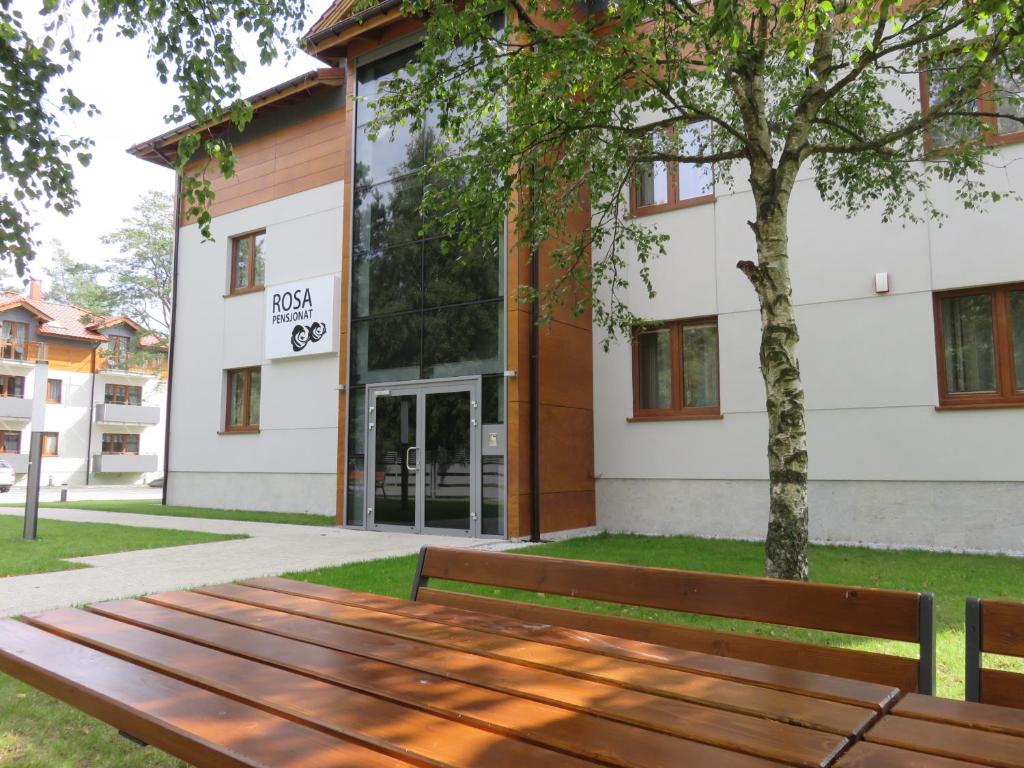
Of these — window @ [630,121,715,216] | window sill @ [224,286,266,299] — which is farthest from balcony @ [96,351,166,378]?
window @ [630,121,715,216]

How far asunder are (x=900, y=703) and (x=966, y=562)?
25.5 feet

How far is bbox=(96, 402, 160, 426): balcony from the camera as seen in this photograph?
44.5m

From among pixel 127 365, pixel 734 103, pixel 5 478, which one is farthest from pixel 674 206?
pixel 127 365

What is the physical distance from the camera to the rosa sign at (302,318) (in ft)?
50.4

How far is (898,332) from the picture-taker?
995cm

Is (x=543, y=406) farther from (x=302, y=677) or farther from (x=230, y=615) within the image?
(x=302, y=677)

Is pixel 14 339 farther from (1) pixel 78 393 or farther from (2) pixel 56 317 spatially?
(1) pixel 78 393

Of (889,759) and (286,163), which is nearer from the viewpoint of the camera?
(889,759)

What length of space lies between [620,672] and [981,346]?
9.54 metres

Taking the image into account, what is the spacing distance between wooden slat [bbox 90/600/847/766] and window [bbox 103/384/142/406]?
164ft

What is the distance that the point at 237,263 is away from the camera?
1816cm

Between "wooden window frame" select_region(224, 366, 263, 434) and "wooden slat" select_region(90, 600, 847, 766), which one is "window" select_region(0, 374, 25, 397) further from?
"wooden slat" select_region(90, 600, 847, 766)

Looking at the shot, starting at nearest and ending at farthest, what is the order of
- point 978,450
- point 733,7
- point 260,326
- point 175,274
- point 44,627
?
point 44,627 < point 733,7 < point 978,450 < point 260,326 < point 175,274

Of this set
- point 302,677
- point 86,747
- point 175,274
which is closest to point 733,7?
point 302,677
